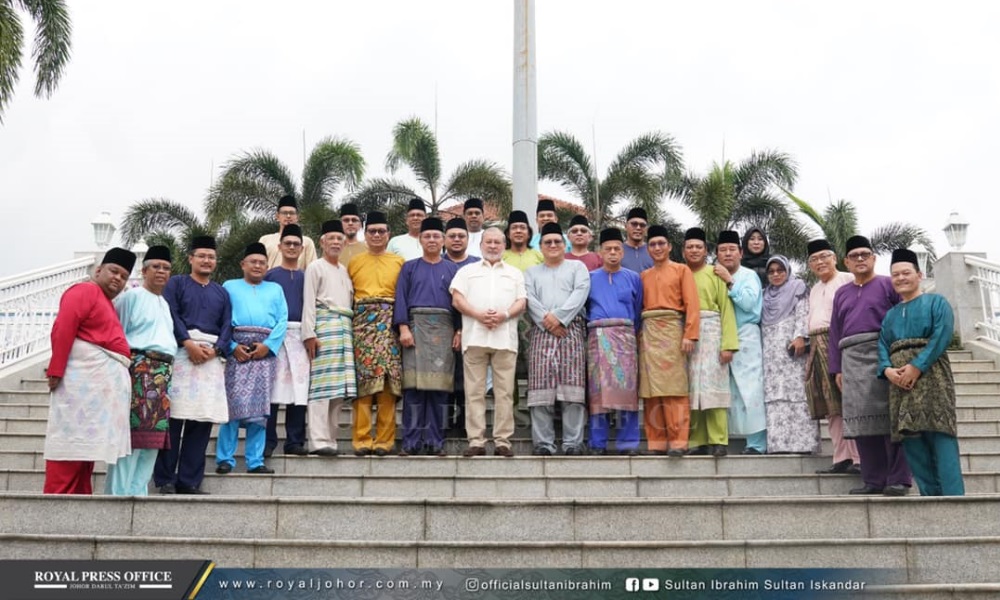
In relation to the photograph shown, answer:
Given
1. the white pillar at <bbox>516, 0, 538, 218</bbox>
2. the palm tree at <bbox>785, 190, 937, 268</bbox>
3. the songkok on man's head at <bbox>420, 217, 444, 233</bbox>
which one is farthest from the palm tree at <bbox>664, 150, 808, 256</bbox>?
the songkok on man's head at <bbox>420, 217, 444, 233</bbox>

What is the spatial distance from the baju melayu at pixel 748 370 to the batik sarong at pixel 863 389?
0.82m

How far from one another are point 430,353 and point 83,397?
232cm

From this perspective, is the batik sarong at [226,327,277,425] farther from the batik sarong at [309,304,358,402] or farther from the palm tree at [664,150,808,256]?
the palm tree at [664,150,808,256]

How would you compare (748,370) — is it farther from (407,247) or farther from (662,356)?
(407,247)

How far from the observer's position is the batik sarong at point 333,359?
20.4 ft

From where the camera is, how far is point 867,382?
5.65 metres

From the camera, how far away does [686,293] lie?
649cm

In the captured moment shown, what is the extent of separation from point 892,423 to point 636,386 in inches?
69.4

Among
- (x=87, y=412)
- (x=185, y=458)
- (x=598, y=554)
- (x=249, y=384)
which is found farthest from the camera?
(x=249, y=384)

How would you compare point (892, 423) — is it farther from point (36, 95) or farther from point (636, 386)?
point (36, 95)

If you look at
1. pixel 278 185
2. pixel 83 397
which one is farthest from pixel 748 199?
pixel 83 397

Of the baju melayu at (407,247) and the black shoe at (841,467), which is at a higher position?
the baju melayu at (407,247)

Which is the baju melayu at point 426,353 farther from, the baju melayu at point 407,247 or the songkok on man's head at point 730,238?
the songkok on man's head at point 730,238

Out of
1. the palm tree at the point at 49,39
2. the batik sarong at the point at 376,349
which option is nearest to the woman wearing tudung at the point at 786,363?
the batik sarong at the point at 376,349
